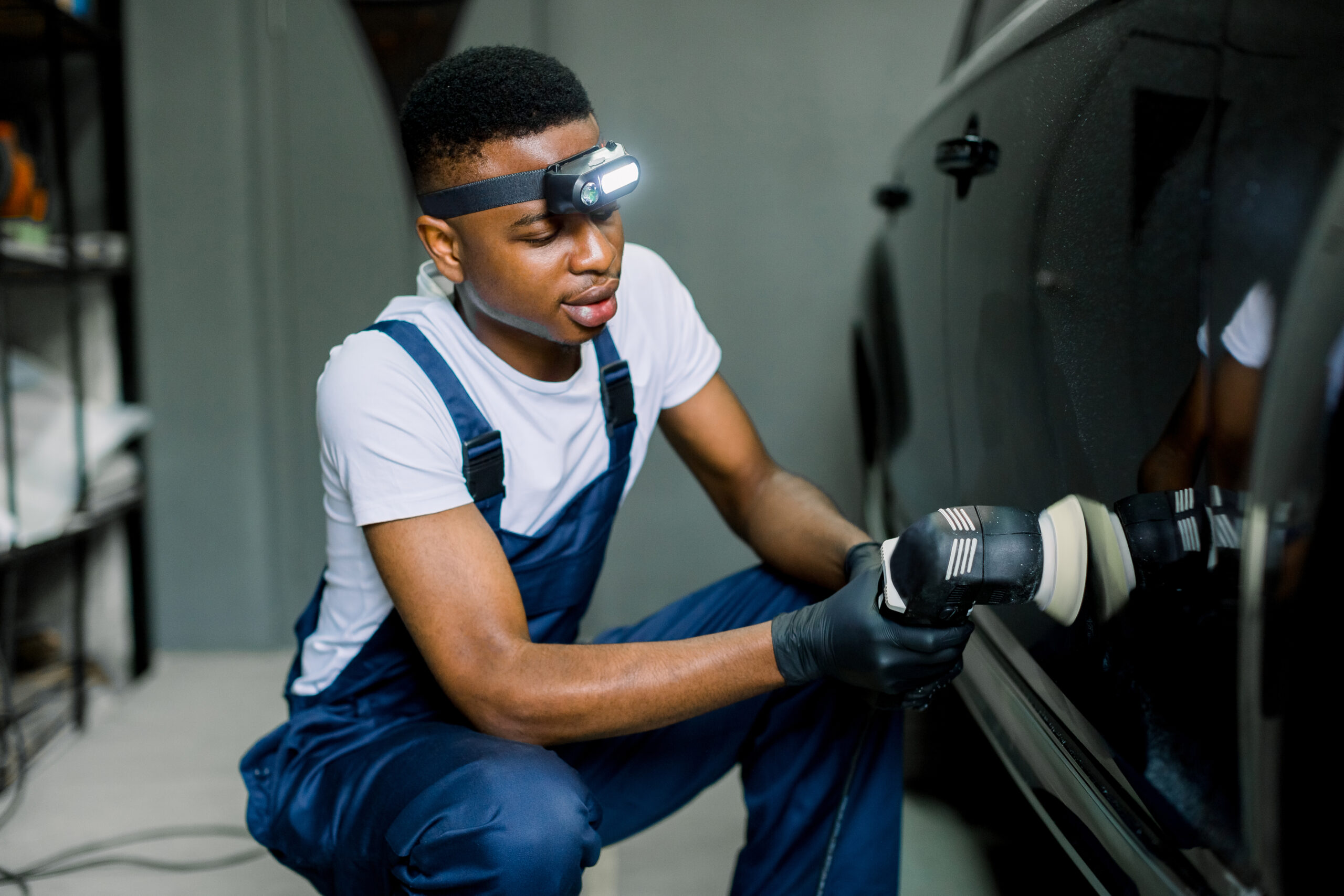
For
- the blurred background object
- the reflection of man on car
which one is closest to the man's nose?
the reflection of man on car

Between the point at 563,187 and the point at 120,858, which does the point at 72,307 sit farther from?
the point at 563,187

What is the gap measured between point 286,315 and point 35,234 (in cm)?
59

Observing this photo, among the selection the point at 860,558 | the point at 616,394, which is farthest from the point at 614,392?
the point at 860,558

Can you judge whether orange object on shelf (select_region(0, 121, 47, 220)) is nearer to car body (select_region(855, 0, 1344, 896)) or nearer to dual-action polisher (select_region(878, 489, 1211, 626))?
car body (select_region(855, 0, 1344, 896))

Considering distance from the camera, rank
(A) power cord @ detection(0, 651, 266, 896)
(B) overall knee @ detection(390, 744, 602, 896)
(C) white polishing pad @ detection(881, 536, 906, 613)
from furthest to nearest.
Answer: (A) power cord @ detection(0, 651, 266, 896) → (B) overall knee @ detection(390, 744, 602, 896) → (C) white polishing pad @ detection(881, 536, 906, 613)

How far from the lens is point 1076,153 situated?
86 centimetres

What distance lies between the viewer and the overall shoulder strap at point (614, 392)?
4.26 ft

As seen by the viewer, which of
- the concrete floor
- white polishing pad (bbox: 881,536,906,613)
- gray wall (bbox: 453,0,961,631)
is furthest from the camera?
gray wall (bbox: 453,0,961,631)

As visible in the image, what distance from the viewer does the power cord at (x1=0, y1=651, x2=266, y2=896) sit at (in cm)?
170

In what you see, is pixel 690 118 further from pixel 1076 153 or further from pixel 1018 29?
pixel 1076 153

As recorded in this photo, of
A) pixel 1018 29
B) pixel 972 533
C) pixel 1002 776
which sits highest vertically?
pixel 1018 29

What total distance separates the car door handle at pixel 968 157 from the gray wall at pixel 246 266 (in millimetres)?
1680

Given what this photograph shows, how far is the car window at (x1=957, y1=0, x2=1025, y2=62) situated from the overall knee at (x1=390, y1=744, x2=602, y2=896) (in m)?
1.10

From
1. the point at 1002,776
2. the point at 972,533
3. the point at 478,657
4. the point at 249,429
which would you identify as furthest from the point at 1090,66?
the point at 249,429
